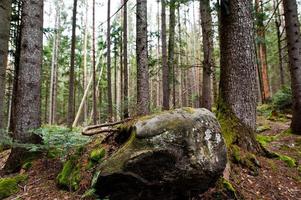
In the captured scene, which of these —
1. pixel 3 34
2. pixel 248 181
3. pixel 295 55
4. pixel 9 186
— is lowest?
pixel 9 186

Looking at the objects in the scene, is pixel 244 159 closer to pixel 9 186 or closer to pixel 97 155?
pixel 97 155

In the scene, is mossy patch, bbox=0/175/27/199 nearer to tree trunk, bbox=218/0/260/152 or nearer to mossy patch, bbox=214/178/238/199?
mossy patch, bbox=214/178/238/199

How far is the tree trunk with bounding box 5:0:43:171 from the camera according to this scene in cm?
539

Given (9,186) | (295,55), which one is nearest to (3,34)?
(9,186)

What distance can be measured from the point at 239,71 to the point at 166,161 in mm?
2631

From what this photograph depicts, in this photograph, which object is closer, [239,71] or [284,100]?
[239,71]

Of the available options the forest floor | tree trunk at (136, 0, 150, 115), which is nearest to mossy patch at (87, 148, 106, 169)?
the forest floor

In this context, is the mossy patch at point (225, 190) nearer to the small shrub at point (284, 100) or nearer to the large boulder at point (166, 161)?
the large boulder at point (166, 161)

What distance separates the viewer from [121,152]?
11.1 feet

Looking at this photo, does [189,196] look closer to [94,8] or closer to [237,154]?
[237,154]

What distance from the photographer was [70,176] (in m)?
4.20

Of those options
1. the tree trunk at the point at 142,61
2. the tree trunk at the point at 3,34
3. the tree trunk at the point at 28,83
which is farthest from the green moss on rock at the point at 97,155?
the tree trunk at the point at 142,61

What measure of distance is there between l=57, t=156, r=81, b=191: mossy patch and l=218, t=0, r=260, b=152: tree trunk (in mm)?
2703

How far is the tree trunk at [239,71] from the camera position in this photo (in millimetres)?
4844
